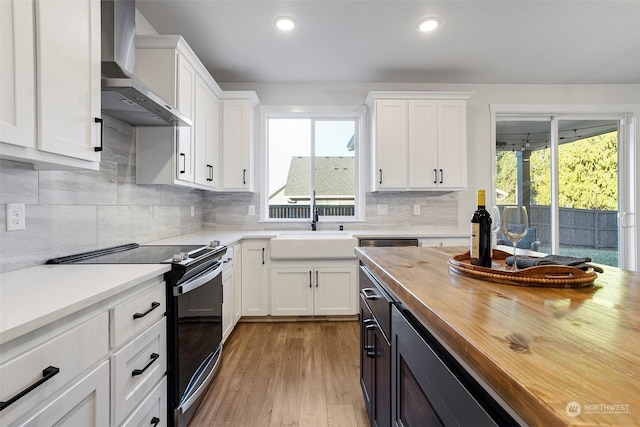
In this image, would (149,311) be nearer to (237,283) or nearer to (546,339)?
(546,339)

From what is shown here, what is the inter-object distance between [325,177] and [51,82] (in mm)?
2878

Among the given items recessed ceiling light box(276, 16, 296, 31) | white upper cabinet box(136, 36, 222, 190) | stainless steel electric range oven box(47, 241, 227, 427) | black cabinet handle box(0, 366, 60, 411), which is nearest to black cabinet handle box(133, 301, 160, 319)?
stainless steel electric range oven box(47, 241, 227, 427)

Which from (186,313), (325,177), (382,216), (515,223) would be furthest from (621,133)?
(186,313)

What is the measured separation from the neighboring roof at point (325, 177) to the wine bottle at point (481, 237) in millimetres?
2685

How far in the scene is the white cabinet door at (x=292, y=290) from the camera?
3.02 meters

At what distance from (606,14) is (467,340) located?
3297mm

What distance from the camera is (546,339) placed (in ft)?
1.81

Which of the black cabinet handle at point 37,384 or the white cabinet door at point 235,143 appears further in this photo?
the white cabinet door at point 235,143

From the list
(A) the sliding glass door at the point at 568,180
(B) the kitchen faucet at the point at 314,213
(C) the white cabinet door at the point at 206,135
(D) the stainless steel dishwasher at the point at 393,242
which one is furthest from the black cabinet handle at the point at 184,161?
(A) the sliding glass door at the point at 568,180

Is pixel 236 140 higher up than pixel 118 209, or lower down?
higher up

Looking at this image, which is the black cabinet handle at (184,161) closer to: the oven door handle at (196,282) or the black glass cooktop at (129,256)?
the black glass cooktop at (129,256)

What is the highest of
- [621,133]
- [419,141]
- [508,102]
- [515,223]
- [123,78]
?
[508,102]

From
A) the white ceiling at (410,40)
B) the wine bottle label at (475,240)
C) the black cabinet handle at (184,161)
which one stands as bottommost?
the wine bottle label at (475,240)

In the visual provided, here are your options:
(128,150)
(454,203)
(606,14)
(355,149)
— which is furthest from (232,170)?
(606,14)
